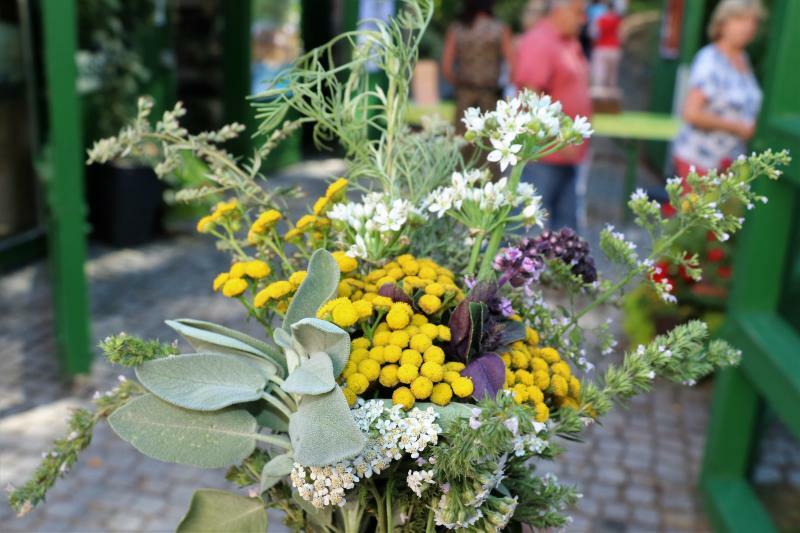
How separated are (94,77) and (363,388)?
244 inches

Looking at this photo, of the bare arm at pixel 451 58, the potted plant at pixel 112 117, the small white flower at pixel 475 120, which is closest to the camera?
the small white flower at pixel 475 120

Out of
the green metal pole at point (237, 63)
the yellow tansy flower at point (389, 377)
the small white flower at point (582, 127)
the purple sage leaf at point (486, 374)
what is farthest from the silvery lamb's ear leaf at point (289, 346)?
the green metal pole at point (237, 63)

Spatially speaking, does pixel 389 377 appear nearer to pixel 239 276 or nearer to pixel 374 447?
pixel 374 447

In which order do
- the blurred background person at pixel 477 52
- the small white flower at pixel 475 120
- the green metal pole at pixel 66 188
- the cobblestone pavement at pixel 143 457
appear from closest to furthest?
the small white flower at pixel 475 120, the cobblestone pavement at pixel 143 457, the green metal pole at pixel 66 188, the blurred background person at pixel 477 52

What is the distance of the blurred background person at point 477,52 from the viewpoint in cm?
694

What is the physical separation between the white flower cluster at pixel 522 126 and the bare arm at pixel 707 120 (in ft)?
12.5

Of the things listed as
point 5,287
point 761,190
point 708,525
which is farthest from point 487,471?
point 5,287

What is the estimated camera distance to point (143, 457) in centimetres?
388

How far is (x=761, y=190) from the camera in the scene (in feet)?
10.6

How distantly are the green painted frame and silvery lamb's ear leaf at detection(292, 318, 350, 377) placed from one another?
7.15ft

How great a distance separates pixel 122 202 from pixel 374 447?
589 centimetres

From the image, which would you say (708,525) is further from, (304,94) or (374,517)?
(304,94)

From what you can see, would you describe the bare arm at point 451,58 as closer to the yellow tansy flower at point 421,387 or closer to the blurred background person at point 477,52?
the blurred background person at point 477,52

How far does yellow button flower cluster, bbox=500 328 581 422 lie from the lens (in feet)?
3.74
